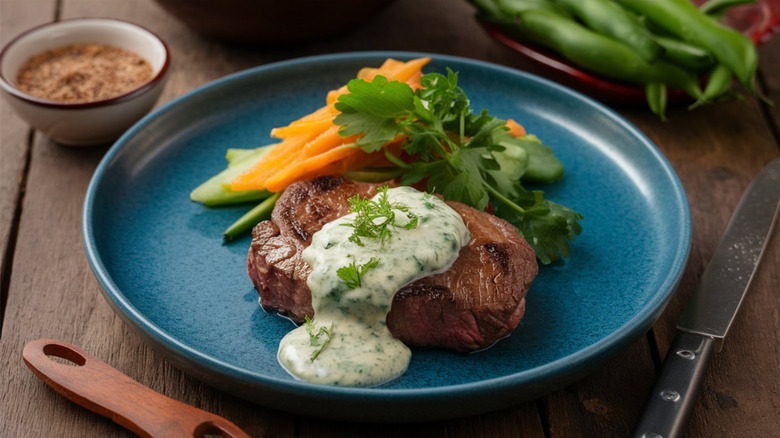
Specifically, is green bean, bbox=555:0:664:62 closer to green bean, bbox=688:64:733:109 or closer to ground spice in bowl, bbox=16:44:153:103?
green bean, bbox=688:64:733:109

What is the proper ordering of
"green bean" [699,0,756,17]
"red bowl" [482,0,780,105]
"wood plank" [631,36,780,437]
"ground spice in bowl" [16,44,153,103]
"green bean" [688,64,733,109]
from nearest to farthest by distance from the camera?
"wood plank" [631,36,780,437]
"ground spice in bowl" [16,44,153,103]
"green bean" [688,64,733,109]
"red bowl" [482,0,780,105]
"green bean" [699,0,756,17]

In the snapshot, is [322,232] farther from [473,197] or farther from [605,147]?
[605,147]

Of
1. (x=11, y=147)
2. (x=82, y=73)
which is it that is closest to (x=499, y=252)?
(x=82, y=73)

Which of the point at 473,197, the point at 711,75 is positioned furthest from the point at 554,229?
the point at 711,75

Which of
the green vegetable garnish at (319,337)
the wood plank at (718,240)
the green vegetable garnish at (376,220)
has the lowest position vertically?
the wood plank at (718,240)

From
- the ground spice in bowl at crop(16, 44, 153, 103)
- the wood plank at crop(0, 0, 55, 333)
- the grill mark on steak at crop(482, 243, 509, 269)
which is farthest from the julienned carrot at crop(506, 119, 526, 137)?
the wood plank at crop(0, 0, 55, 333)

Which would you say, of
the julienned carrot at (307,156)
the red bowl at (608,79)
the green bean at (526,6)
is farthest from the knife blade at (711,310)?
the green bean at (526,6)

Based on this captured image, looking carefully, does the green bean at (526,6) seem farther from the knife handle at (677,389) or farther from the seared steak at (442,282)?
the knife handle at (677,389)
